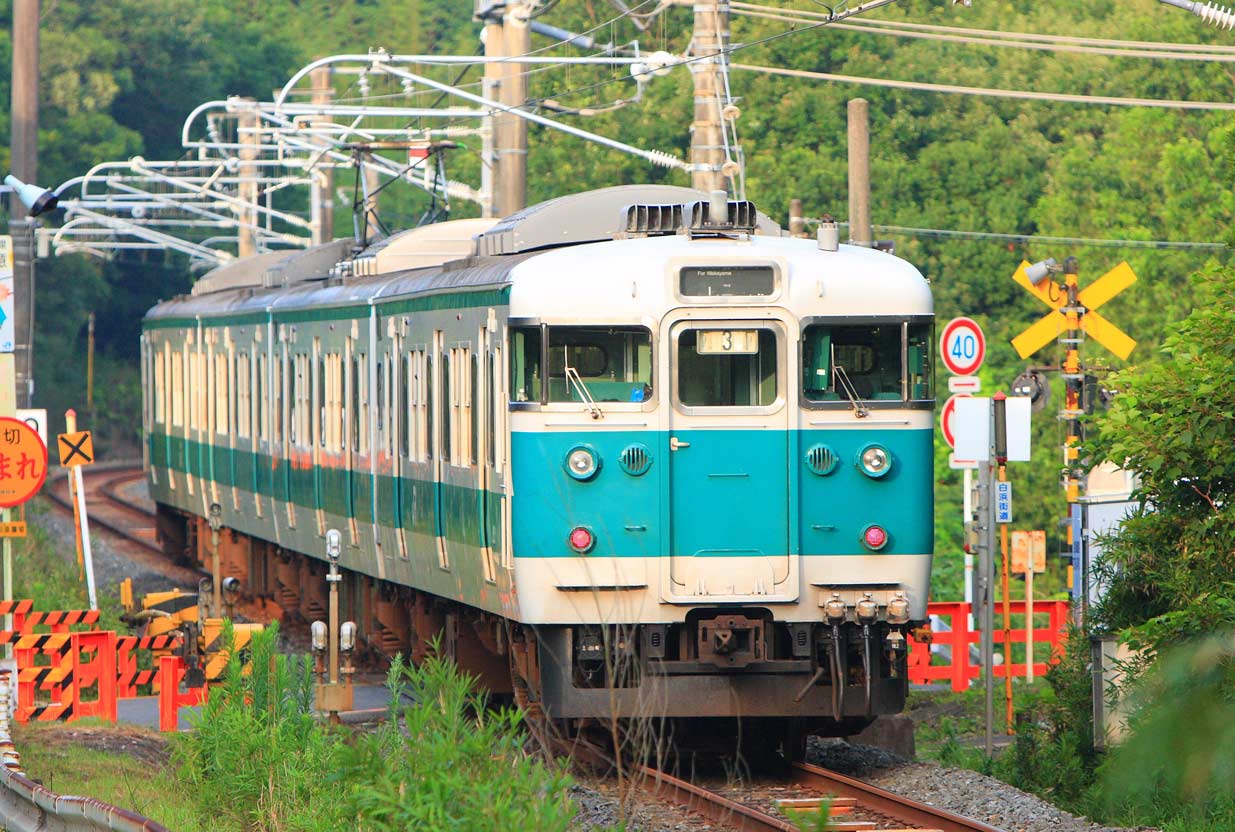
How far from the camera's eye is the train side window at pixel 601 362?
1173cm

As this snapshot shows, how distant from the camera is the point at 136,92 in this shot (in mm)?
65125

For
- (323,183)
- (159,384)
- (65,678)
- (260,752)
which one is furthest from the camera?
(323,183)

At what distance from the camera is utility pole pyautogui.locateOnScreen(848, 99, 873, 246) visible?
1936cm

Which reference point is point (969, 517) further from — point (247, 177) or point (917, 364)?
point (247, 177)

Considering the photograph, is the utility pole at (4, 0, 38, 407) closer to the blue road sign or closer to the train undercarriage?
the blue road sign

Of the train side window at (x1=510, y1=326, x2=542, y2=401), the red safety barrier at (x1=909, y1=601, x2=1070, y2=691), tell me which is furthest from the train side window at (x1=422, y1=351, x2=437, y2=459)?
the red safety barrier at (x1=909, y1=601, x2=1070, y2=691)

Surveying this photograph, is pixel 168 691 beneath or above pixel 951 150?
beneath

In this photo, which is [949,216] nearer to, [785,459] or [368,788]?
[785,459]

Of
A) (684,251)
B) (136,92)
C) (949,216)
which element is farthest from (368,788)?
(136,92)

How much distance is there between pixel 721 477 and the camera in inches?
461

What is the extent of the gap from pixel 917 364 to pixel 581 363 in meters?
1.78

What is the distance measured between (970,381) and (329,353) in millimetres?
5000

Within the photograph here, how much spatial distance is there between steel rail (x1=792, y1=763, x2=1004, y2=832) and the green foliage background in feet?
78.8

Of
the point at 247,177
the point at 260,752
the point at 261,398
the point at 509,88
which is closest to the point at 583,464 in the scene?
the point at 260,752
